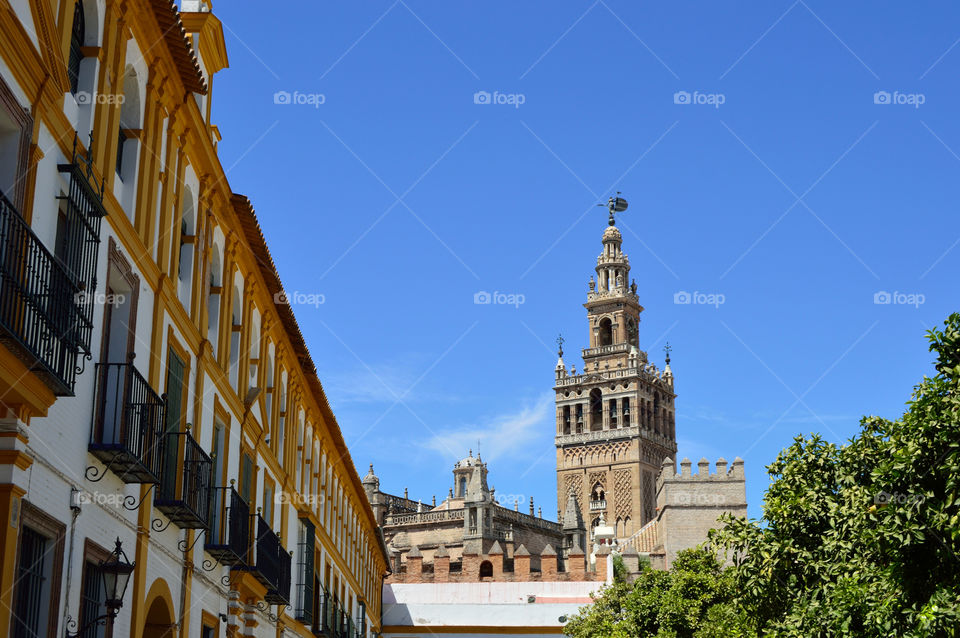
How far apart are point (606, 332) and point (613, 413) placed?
7.77 m

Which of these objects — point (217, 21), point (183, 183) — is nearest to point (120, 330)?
point (183, 183)

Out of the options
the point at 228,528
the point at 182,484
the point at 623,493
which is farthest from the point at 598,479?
the point at 182,484

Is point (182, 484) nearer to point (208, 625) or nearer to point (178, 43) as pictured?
point (208, 625)

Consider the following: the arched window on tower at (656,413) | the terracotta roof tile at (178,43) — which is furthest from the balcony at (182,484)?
the arched window on tower at (656,413)

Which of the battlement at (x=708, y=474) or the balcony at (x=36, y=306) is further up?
the battlement at (x=708, y=474)

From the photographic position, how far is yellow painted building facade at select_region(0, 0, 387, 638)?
8.94 meters

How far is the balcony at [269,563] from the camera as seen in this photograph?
17.9 meters

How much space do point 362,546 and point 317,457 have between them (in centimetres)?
1311

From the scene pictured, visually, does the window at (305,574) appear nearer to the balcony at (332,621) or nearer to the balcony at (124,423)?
the balcony at (332,621)

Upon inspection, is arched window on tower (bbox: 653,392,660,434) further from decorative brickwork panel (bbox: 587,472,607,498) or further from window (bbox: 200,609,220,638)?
window (bbox: 200,609,220,638)

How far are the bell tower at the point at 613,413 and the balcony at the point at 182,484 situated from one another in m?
91.5

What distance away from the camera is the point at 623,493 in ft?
343

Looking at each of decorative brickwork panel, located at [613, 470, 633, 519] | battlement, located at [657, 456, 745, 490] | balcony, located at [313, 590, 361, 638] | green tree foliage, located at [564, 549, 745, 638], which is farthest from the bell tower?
balcony, located at [313, 590, 361, 638]

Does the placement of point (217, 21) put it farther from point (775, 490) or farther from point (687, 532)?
point (687, 532)
